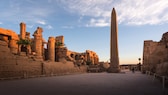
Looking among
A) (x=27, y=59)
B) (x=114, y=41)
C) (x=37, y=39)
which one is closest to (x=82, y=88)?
(x=27, y=59)

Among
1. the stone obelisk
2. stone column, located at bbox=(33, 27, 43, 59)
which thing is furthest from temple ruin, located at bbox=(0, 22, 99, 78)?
the stone obelisk

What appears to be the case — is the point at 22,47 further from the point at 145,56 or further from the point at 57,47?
the point at 145,56

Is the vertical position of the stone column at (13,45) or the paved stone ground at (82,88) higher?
the stone column at (13,45)

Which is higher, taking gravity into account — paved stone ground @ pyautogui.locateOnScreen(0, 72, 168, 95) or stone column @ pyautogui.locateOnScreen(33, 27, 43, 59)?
stone column @ pyautogui.locateOnScreen(33, 27, 43, 59)

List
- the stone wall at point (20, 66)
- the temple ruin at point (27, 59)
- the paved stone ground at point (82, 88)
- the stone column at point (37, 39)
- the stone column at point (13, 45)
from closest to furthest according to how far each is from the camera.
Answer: the paved stone ground at point (82, 88) → the stone wall at point (20, 66) → the temple ruin at point (27, 59) → the stone column at point (13, 45) → the stone column at point (37, 39)

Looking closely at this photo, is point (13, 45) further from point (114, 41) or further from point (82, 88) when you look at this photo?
point (82, 88)

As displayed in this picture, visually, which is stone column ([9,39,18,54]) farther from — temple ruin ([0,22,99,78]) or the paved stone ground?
the paved stone ground

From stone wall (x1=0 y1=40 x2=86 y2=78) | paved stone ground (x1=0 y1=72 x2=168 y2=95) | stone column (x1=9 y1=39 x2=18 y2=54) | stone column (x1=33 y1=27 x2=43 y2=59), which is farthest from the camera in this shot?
stone column (x1=33 y1=27 x2=43 y2=59)

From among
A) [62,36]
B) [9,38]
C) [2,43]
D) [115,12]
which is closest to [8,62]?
[2,43]

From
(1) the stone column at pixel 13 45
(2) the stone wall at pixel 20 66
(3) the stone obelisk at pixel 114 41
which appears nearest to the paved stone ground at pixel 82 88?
(2) the stone wall at pixel 20 66

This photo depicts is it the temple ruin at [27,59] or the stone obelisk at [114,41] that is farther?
the stone obelisk at [114,41]

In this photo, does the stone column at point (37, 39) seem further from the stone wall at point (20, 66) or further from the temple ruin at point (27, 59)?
the stone wall at point (20, 66)

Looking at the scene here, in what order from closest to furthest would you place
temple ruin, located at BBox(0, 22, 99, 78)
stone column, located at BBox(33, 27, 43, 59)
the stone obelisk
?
temple ruin, located at BBox(0, 22, 99, 78)
the stone obelisk
stone column, located at BBox(33, 27, 43, 59)


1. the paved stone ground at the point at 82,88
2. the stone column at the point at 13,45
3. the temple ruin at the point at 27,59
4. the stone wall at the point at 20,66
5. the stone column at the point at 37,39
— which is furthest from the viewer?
the stone column at the point at 37,39
